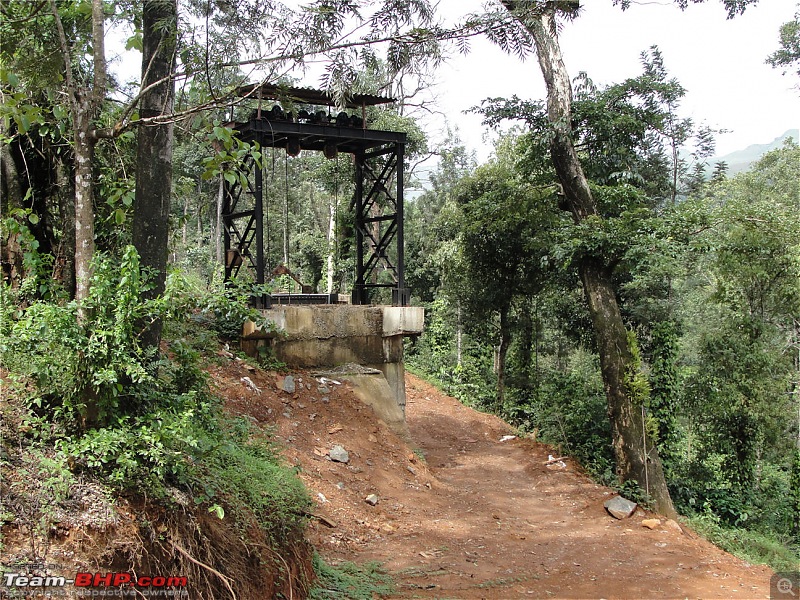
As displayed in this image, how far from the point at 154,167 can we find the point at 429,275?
57.7 feet

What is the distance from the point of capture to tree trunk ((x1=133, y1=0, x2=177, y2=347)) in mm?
4324

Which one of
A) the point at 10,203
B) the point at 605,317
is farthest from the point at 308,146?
the point at 10,203

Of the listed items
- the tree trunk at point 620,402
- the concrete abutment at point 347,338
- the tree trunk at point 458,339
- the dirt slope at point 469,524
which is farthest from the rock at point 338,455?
the tree trunk at point 458,339

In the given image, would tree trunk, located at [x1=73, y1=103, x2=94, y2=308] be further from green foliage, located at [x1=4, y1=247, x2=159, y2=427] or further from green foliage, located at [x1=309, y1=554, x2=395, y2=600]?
green foliage, located at [x1=309, y1=554, x2=395, y2=600]

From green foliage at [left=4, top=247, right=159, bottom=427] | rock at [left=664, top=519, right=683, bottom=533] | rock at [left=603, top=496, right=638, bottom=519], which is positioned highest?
green foliage at [left=4, top=247, right=159, bottom=427]

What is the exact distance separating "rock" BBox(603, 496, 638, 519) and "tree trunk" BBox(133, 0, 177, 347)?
280 inches

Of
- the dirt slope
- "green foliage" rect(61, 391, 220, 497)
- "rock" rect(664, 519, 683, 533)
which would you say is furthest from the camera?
"rock" rect(664, 519, 683, 533)

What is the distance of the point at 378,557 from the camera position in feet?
20.6

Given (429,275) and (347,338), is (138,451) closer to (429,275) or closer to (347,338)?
(347,338)

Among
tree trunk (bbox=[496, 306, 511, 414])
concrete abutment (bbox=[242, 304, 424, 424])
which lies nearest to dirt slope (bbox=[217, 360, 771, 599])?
concrete abutment (bbox=[242, 304, 424, 424])

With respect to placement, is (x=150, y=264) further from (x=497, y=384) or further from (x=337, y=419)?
(x=497, y=384)

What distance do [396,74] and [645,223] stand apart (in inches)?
240

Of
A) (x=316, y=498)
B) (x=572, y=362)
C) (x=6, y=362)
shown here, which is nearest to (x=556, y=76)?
→ (x=316, y=498)

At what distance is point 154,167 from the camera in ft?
14.4
